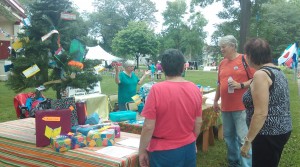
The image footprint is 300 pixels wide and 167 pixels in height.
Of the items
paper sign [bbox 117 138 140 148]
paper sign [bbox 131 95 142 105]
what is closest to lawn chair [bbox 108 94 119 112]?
paper sign [bbox 131 95 142 105]

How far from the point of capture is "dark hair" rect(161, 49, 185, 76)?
2064 millimetres

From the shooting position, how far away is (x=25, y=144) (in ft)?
8.70

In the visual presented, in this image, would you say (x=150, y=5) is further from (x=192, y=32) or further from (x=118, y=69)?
(x=118, y=69)

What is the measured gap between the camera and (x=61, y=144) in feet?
7.79

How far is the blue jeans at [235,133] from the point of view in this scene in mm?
3408

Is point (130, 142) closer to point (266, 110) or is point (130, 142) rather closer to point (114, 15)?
point (266, 110)

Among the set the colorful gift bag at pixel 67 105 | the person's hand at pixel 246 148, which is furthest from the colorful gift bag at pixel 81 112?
the person's hand at pixel 246 148

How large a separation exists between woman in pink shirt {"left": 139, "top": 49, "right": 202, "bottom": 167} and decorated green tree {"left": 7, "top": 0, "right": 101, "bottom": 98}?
3.72 ft

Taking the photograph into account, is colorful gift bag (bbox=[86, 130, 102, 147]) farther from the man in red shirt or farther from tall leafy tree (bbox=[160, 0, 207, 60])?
tall leafy tree (bbox=[160, 0, 207, 60])

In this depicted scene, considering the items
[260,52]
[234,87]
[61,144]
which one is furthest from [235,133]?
[61,144]

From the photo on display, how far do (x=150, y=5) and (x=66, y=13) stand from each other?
55.6m

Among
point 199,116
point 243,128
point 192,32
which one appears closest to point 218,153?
point 243,128

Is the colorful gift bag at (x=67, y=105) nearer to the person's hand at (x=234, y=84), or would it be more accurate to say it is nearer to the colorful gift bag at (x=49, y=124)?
the colorful gift bag at (x=49, y=124)

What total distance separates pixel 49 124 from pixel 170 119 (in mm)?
1148
